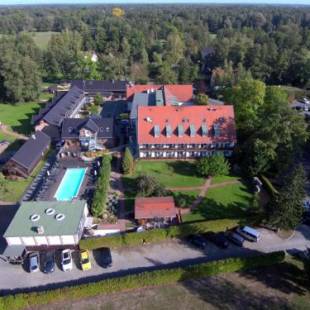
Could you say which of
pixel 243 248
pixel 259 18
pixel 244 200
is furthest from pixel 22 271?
pixel 259 18

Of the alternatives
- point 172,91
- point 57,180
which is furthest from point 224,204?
point 172,91

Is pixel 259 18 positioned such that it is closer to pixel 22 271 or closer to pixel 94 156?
pixel 94 156

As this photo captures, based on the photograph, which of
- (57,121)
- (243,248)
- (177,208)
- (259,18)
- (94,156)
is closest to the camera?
(243,248)

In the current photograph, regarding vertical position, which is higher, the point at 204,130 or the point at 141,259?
the point at 204,130

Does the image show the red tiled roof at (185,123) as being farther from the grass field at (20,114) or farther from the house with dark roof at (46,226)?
the grass field at (20,114)

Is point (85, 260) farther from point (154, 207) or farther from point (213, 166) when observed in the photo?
point (213, 166)

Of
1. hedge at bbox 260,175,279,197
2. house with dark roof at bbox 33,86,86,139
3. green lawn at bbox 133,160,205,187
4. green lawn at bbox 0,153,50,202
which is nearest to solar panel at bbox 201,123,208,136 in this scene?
green lawn at bbox 133,160,205,187

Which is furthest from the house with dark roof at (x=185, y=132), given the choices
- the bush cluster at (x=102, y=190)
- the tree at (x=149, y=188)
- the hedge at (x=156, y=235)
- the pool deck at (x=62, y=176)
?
the hedge at (x=156, y=235)

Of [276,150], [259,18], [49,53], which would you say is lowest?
[276,150]
